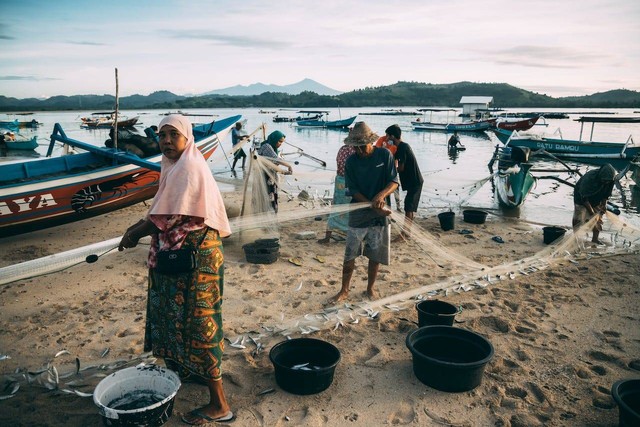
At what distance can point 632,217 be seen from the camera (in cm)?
1016

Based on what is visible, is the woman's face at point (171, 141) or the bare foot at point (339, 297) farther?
the bare foot at point (339, 297)

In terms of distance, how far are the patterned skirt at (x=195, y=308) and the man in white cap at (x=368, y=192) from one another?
2049mm

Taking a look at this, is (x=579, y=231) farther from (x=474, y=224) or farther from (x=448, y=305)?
(x=448, y=305)

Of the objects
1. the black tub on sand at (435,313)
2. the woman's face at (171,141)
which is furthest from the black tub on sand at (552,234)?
the woman's face at (171,141)

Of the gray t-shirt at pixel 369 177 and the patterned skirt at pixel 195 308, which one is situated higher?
the gray t-shirt at pixel 369 177

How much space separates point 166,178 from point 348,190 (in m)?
2.32

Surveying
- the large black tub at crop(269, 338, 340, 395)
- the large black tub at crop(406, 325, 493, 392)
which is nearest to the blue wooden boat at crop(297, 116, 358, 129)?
the large black tub at crop(406, 325, 493, 392)

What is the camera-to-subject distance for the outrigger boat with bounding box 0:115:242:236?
627 centimetres

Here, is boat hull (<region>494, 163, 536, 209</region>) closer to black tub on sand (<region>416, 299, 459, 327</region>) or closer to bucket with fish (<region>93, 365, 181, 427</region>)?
black tub on sand (<region>416, 299, 459, 327</region>)

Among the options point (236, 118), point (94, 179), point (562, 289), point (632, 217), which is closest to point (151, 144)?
point (94, 179)

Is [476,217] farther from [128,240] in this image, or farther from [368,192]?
A: [128,240]

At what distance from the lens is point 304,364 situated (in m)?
3.32

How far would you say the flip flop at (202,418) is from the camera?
2.69m

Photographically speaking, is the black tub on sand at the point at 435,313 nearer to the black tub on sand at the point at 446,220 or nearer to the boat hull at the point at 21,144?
the black tub on sand at the point at 446,220
